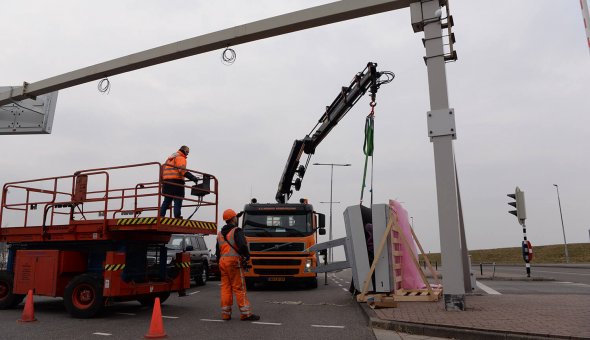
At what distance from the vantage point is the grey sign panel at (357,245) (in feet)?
33.2

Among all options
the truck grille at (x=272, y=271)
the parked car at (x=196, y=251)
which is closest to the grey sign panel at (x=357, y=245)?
the truck grille at (x=272, y=271)

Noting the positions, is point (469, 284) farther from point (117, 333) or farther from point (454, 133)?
point (117, 333)

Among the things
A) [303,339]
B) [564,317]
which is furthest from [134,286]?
[564,317]

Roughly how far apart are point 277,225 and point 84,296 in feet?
21.3

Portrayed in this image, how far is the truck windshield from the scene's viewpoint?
14.1m

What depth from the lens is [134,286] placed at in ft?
30.0

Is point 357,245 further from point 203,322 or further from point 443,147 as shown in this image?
point 203,322

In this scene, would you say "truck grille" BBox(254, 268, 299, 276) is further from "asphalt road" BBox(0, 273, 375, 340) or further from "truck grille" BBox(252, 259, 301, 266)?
"asphalt road" BBox(0, 273, 375, 340)

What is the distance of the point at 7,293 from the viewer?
405 inches

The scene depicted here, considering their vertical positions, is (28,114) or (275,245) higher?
(28,114)

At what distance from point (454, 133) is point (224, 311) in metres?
5.21

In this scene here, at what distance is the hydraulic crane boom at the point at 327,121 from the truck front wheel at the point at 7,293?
31.3 ft

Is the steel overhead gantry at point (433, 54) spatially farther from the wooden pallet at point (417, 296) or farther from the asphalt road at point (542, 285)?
the asphalt road at point (542, 285)

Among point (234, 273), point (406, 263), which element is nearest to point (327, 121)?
point (406, 263)
